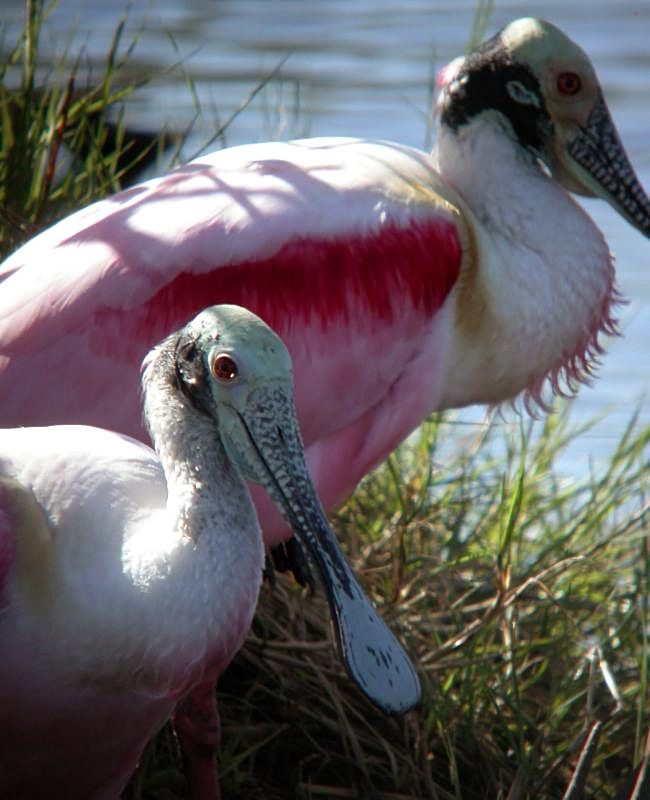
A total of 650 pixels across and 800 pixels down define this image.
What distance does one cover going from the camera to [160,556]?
3113mm

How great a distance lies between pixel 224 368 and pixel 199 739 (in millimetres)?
1014

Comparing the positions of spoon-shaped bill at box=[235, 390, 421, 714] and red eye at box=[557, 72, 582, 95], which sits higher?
red eye at box=[557, 72, 582, 95]

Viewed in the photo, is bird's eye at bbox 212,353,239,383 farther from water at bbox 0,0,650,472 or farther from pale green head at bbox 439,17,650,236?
water at bbox 0,0,650,472

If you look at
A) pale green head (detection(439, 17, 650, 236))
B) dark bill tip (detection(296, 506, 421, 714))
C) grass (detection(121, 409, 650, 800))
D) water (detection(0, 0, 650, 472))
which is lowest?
water (detection(0, 0, 650, 472))

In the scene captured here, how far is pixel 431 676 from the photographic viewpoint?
4105mm

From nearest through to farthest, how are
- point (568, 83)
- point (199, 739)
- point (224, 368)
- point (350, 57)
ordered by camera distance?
point (224, 368), point (199, 739), point (568, 83), point (350, 57)

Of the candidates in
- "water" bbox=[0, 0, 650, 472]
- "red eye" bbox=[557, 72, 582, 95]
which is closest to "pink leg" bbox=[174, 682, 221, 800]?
"red eye" bbox=[557, 72, 582, 95]

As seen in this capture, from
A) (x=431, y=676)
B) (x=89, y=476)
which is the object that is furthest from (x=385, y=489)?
(x=89, y=476)

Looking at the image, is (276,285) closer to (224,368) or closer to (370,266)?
(370,266)

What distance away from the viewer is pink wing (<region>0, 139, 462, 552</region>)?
12.7 ft

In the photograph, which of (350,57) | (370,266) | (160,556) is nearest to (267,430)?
(160,556)

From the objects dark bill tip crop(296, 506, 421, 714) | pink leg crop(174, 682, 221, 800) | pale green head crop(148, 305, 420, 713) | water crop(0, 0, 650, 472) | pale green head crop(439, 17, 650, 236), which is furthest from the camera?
water crop(0, 0, 650, 472)

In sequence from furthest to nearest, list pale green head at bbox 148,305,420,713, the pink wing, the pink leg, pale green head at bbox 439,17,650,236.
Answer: pale green head at bbox 439,17,650,236
the pink wing
the pink leg
pale green head at bbox 148,305,420,713

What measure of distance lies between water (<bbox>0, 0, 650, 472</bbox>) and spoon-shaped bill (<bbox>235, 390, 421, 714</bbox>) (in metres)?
3.83
